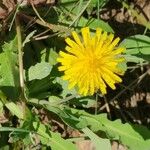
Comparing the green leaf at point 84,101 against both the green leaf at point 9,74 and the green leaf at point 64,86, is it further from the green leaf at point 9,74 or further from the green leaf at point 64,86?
the green leaf at point 9,74

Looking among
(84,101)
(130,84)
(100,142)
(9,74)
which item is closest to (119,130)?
(100,142)

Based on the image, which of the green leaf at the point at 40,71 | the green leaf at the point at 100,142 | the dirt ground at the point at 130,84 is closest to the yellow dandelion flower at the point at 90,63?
the green leaf at the point at 40,71

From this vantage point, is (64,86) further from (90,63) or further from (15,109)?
(90,63)

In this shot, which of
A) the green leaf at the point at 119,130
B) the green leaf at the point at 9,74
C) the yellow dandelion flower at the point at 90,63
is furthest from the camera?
the green leaf at the point at 119,130

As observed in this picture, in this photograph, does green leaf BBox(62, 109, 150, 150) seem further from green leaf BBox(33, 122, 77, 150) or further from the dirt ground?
the dirt ground

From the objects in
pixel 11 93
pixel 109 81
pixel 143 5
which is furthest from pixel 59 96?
pixel 143 5

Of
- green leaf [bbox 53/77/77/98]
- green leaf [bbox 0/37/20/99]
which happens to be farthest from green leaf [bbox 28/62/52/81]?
green leaf [bbox 53/77/77/98]
